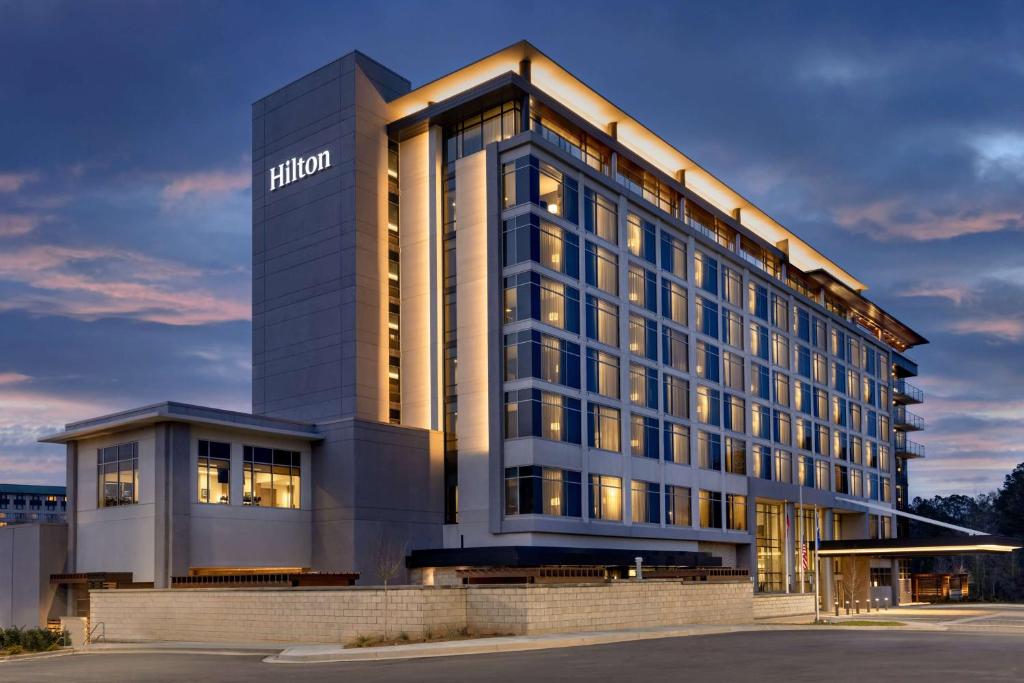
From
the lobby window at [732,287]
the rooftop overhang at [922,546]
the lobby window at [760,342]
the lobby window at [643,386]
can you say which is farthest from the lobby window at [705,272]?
the rooftop overhang at [922,546]

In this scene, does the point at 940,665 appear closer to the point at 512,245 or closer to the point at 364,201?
the point at 512,245

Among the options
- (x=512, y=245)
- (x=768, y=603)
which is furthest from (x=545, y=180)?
(x=768, y=603)

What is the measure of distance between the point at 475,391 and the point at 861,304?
66920 mm

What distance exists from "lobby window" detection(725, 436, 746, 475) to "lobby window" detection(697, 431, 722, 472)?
1.59 metres

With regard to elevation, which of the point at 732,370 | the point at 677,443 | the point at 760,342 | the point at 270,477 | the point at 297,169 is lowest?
the point at 270,477

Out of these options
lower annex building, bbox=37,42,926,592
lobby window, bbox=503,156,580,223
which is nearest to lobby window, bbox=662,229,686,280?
lower annex building, bbox=37,42,926,592

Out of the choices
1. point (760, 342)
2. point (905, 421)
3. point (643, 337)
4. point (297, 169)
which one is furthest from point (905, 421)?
point (297, 169)

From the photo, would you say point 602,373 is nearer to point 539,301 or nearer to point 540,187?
point 539,301

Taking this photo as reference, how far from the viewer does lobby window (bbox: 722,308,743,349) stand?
295 ft

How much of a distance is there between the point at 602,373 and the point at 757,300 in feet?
95.7

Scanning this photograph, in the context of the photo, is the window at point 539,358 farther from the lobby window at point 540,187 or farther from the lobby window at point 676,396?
the lobby window at point 676,396

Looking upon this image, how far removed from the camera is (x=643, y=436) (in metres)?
76.8

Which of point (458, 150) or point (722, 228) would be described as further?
point (722, 228)

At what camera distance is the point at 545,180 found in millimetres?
68562
